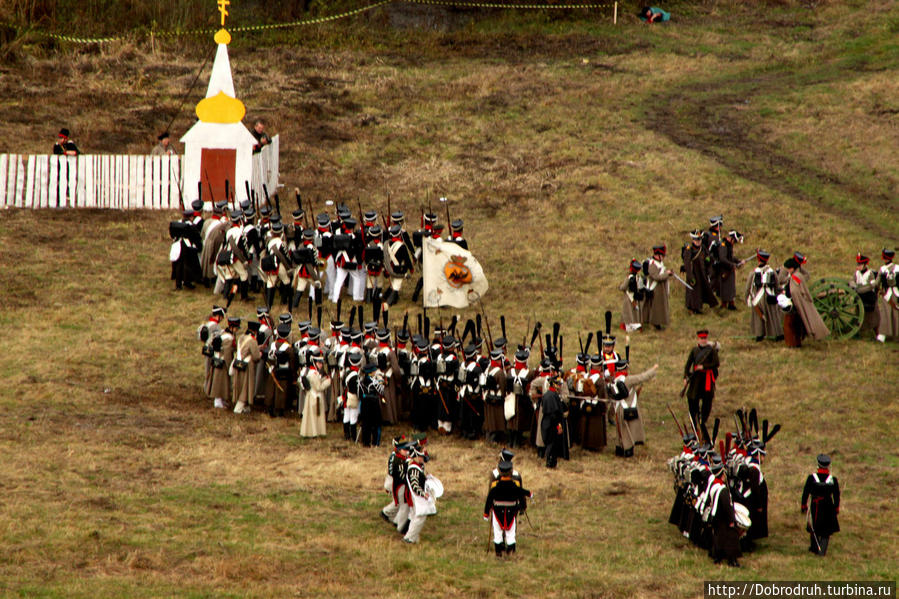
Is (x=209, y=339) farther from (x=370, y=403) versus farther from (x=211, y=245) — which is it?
(x=211, y=245)

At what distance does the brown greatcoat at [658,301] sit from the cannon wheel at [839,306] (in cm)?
279

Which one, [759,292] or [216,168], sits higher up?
[216,168]

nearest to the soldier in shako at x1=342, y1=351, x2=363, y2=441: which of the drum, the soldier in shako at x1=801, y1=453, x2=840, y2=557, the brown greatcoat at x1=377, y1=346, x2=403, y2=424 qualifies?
the brown greatcoat at x1=377, y1=346, x2=403, y2=424

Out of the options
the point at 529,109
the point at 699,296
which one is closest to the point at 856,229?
the point at 699,296

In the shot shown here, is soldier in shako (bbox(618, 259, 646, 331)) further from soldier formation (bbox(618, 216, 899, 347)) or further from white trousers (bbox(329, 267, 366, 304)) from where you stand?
white trousers (bbox(329, 267, 366, 304))

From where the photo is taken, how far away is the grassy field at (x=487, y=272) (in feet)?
48.0

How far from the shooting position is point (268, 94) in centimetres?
3812

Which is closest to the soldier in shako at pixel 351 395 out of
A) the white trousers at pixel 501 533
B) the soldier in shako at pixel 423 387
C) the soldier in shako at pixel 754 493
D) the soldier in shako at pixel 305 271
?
the soldier in shako at pixel 423 387

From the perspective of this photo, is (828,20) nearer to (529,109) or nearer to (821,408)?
(529,109)

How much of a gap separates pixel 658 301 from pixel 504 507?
9880 millimetres

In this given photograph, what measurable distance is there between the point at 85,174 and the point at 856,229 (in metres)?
19.0

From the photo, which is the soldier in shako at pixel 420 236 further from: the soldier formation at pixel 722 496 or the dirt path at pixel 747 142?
the dirt path at pixel 747 142

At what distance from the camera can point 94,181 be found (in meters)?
29.7

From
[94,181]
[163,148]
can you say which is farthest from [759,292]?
[94,181]
